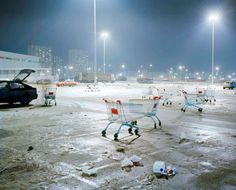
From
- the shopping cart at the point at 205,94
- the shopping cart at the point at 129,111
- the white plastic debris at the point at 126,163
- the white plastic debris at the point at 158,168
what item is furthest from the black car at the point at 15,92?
the white plastic debris at the point at 158,168

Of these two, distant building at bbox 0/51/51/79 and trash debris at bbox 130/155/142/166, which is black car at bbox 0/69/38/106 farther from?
distant building at bbox 0/51/51/79

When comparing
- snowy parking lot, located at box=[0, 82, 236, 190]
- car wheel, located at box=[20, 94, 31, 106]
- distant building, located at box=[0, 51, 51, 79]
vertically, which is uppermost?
distant building, located at box=[0, 51, 51, 79]

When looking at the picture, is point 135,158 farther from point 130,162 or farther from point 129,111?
point 129,111

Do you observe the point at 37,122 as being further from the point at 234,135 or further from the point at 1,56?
the point at 1,56

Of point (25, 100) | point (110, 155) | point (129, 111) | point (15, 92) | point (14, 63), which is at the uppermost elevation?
point (14, 63)

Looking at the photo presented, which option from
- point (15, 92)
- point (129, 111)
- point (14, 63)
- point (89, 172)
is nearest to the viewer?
point (89, 172)

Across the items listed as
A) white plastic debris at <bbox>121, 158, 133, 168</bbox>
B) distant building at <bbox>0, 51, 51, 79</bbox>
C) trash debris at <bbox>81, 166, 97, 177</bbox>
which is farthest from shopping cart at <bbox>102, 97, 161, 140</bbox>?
distant building at <bbox>0, 51, 51, 79</bbox>

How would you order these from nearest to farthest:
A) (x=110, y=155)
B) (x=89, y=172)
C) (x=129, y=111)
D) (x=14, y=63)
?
(x=89, y=172)
(x=110, y=155)
(x=129, y=111)
(x=14, y=63)

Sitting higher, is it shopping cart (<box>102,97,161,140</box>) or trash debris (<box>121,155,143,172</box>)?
shopping cart (<box>102,97,161,140</box>)

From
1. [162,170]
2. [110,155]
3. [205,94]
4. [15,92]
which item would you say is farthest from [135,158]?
[205,94]

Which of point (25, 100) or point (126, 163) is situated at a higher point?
point (25, 100)

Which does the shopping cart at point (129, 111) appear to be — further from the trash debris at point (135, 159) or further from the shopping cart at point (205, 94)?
the shopping cart at point (205, 94)

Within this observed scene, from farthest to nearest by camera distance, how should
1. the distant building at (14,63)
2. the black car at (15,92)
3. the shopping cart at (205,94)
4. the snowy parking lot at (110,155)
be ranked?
1. the distant building at (14,63)
2. the shopping cart at (205,94)
3. the black car at (15,92)
4. the snowy parking lot at (110,155)

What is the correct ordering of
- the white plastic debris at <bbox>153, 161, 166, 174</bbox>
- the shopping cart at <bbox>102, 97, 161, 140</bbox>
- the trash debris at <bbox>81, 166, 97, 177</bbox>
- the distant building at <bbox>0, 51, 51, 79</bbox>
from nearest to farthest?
the trash debris at <bbox>81, 166, 97, 177</bbox> → the white plastic debris at <bbox>153, 161, 166, 174</bbox> → the shopping cart at <bbox>102, 97, 161, 140</bbox> → the distant building at <bbox>0, 51, 51, 79</bbox>
